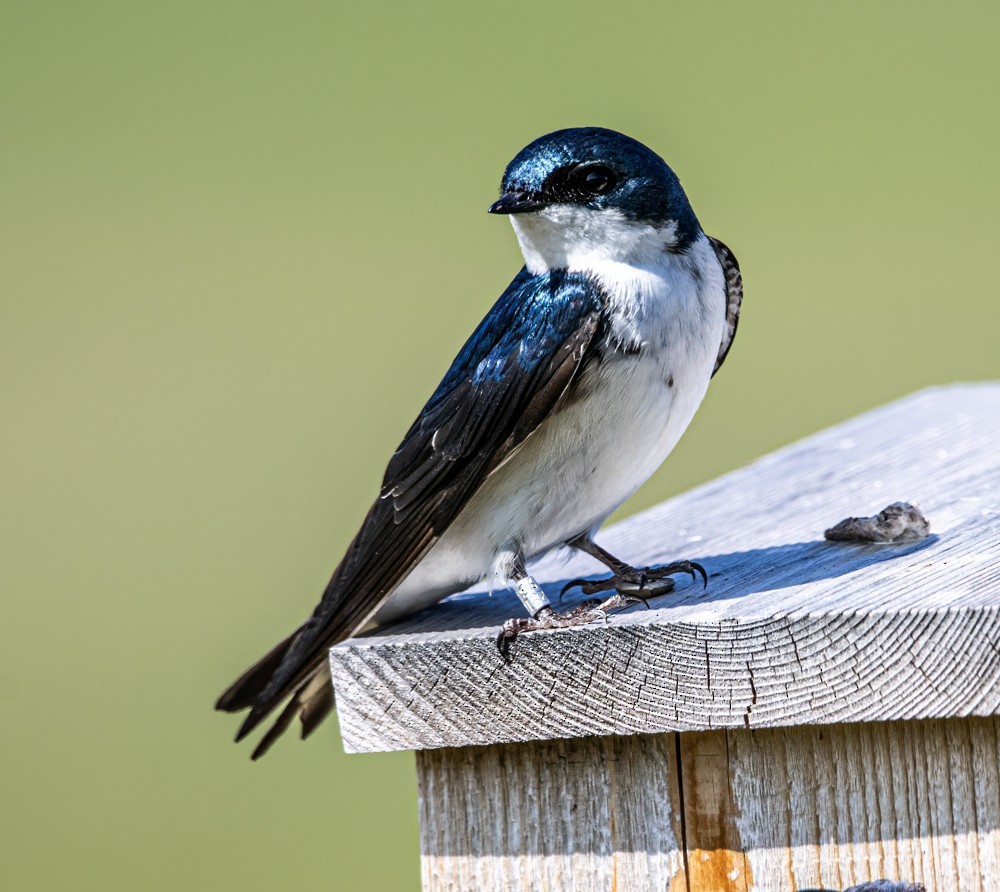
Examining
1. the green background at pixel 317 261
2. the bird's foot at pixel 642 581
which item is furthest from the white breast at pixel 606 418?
the green background at pixel 317 261

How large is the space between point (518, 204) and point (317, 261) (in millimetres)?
8628

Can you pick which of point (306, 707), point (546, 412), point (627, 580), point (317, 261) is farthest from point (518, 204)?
point (317, 261)

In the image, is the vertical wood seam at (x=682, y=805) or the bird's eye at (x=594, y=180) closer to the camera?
the vertical wood seam at (x=682, y=805)

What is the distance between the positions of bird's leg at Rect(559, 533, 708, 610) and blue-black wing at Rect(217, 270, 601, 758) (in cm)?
29

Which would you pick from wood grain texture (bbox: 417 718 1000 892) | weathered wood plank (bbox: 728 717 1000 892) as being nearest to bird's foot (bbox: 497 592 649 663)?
wood grain texture (bbox: 417 718 1000 892)

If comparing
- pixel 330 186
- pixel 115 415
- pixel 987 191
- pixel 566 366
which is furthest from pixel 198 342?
pixel 566 366

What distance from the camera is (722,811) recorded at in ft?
6.97

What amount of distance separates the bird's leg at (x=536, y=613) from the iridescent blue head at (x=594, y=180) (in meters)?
0.60

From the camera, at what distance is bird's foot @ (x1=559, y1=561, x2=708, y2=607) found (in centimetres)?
245

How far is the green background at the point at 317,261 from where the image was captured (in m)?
7.06

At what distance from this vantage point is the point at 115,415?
9773 mm

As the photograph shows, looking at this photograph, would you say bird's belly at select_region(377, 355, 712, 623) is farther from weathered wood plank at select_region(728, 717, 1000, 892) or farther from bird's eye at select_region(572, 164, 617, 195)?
weathered wood plank at select_region(728, 717, 1000, 892)

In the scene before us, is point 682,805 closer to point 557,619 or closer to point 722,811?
point 722,811

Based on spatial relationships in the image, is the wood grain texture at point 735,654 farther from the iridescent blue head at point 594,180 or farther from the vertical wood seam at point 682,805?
the iridescent blue head at point 594,180
